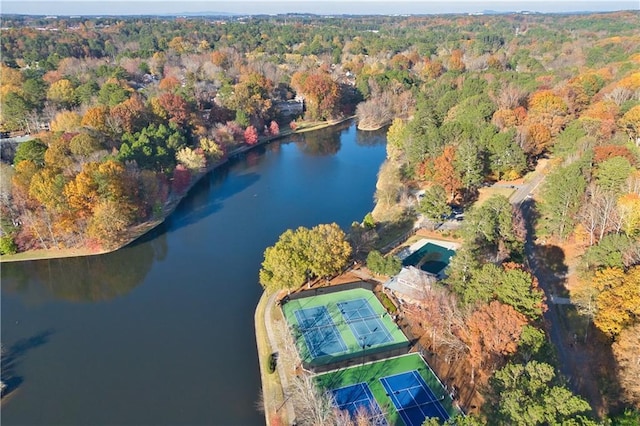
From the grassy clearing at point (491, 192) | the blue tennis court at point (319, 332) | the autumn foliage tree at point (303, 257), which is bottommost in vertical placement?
the blue tennis court at point (319, 332)

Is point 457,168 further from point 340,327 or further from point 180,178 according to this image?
point 180,178

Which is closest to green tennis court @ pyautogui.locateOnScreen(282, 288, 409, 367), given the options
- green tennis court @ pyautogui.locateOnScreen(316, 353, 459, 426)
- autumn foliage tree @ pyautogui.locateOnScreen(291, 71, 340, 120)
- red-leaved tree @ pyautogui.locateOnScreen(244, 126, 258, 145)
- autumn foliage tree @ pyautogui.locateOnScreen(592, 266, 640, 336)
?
green tennis court @ pyautogui.locateOnScreen(316, 353, 459, 426)

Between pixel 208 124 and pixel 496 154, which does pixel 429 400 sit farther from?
pixel 208 124

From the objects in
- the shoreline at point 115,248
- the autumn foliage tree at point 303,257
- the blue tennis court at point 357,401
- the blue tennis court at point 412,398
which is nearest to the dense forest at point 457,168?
the shoreline at point 115,248

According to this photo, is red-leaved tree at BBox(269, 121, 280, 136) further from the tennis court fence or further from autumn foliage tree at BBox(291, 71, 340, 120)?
the tennis court fence

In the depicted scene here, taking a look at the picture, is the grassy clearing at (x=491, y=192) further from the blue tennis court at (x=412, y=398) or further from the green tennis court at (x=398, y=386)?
the blue tennis court at (x=412, y=398)
